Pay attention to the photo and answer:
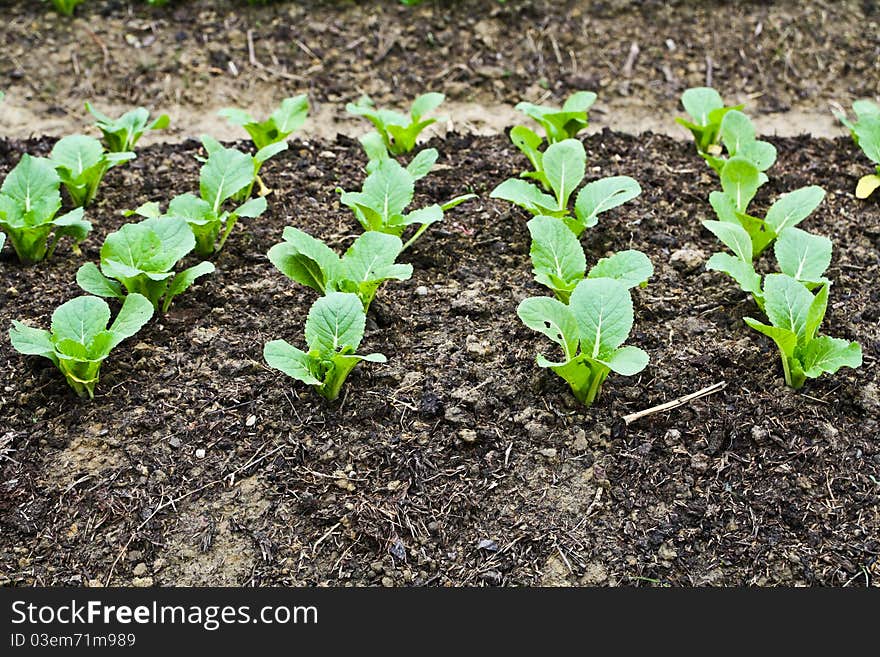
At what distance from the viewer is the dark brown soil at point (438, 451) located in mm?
2221

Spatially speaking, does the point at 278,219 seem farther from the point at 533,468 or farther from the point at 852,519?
the point at 852,519

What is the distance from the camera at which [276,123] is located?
3.69m

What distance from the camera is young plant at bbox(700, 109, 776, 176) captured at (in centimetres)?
346

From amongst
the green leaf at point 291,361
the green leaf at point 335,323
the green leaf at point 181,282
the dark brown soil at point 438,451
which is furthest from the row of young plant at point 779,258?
the green leaf at point 181,282

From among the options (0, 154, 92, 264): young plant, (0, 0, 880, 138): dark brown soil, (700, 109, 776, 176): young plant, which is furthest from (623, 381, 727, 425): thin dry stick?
(0, 0, 880, 138): dark brown soil

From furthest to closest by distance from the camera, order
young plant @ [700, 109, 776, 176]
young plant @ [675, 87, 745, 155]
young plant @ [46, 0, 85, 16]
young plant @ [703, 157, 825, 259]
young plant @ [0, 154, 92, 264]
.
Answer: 1. young plant @ [46, 0, 85, 16]
2. young plant @ [675, 87, 745, 155]
3. young plant @ [700, 109, 776, 176]
4. young plant @ [703, 157, 825, 259]
5. young plant @ [0, 154, 92, 264]

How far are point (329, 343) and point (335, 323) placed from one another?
6cm

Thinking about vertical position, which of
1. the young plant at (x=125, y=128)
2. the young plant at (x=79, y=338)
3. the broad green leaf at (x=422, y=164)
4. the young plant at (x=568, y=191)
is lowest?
the young plant at (x=125, y=128)

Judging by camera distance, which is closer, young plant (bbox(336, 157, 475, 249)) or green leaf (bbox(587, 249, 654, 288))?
green leaf (bbox(587, 249, 654, 288))

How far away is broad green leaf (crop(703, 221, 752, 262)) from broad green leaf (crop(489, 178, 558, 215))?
0.53 metres

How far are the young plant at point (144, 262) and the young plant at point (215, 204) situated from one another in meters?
0.16

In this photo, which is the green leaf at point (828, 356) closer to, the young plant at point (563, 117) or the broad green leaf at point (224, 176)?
the young plant at point (563, 117)

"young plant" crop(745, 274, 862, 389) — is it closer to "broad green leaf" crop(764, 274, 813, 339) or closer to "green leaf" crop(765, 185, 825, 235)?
"broad green leaf" crop(764, 274, 813, 339)

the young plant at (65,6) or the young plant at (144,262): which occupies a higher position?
the young plant at (144,262)
